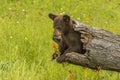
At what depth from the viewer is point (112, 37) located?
5426 millimetres

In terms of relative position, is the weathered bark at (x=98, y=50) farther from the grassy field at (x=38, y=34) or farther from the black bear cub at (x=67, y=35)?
the grassy field at (x=38, y=34)

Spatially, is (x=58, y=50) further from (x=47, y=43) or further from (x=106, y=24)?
(x=106, y=24)

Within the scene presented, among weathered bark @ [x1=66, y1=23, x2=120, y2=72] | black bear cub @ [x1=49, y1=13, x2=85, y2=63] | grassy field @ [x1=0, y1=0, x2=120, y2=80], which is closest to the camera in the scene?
weathered bark @ [x1=66, y1=23, x2=120, y2=72]

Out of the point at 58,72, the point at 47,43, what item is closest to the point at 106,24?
the point at 47,43

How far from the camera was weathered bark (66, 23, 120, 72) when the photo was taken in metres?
5.31

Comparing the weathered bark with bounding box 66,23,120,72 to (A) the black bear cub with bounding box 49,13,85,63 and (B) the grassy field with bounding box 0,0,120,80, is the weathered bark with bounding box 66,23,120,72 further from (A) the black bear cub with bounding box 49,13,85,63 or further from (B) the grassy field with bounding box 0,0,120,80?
(B) the grassy field with bounding box 0,0,120,80

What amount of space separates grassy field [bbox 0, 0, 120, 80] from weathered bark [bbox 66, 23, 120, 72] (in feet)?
2.79

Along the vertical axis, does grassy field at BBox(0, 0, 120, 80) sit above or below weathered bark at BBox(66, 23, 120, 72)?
below

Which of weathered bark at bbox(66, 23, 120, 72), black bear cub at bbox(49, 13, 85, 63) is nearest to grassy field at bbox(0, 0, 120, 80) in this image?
black bear cub at bbox(49, 13, 85, 63)

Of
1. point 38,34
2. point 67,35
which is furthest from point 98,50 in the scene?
point 38,34

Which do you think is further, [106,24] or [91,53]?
[106,24]

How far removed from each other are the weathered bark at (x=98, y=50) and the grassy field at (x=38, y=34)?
850mm

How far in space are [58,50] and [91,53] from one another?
0.86 meters

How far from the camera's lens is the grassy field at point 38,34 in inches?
253
